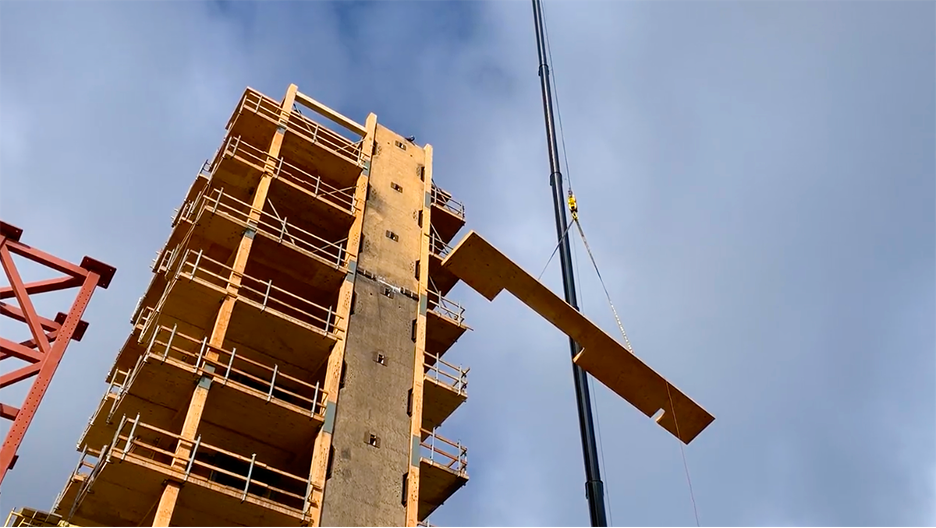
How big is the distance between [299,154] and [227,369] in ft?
38.6

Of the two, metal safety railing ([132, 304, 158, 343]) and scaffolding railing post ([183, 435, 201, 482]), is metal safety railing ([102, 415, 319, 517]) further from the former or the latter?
metal safety railing ([132, 304, 158, 343])

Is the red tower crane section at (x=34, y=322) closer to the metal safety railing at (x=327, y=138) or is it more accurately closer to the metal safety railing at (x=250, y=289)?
the metal safety railing at (x=250, y=289)

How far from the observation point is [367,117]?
3712cm

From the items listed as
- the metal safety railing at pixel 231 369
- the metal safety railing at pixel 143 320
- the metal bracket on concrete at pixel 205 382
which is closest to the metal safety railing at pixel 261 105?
the metal safety railing at pixel 143 320

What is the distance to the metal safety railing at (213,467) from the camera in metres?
21.3

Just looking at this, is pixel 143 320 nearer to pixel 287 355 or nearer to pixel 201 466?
pixel 287 355

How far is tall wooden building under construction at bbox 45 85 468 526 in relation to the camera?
2242 centimetres

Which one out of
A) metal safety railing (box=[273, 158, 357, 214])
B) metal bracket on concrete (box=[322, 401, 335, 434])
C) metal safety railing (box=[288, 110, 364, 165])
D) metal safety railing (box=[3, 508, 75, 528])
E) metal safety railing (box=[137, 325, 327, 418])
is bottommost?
metal safety railing (box=[3, 508, 75, 528])

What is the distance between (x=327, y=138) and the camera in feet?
116

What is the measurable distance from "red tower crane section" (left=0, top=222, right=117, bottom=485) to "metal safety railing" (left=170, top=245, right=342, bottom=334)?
3533 millimetres

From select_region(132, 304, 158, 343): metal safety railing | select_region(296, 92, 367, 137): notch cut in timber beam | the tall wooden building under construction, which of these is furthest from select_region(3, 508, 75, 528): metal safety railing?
select_region(296, 92, 367, 137): notch cut in timber beam

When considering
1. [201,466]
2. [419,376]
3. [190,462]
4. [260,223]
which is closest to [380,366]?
[419,376]

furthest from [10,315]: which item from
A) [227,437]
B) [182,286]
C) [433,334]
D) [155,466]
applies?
[433,334]

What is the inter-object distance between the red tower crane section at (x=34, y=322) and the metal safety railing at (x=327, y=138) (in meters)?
9.17
